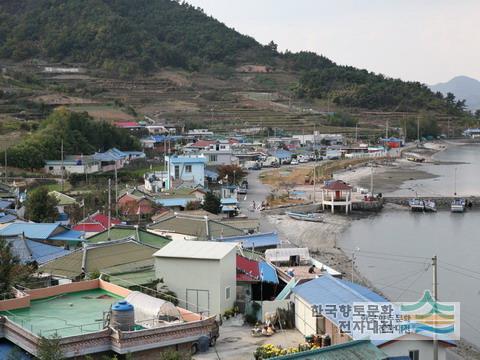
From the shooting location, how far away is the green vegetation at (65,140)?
111ft

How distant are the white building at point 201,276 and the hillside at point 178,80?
40.4 meters

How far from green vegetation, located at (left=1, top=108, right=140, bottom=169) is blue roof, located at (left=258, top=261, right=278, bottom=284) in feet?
72.6

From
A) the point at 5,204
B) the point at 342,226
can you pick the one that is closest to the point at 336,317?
the point at 5,204

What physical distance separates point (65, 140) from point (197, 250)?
27.3 m

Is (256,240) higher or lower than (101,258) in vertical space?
lower

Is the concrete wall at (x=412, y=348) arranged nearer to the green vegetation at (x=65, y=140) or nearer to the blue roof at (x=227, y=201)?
the blue roof at (x=227, y=201)

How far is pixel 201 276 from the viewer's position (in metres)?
10.6

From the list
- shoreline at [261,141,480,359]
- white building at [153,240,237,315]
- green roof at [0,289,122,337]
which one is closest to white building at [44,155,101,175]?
shoreline at [261,141,480,359]

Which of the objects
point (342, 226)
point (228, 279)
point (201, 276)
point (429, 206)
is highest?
point (201, 276)

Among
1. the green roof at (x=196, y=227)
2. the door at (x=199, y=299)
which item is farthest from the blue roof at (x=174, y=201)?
the door at (x=199, y=299)

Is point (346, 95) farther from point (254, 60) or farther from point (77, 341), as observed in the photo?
point (77, 341)

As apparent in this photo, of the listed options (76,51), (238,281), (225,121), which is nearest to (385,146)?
(225,121)

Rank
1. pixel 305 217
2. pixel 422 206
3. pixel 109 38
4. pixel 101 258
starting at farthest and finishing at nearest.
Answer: pixel 109 38
pixel 422 206
pixel 305 217
pixel 101 258

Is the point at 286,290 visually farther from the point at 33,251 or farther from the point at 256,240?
the point at 256,240
